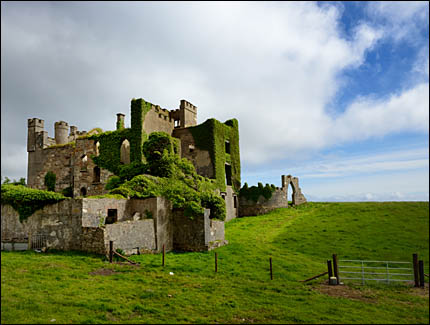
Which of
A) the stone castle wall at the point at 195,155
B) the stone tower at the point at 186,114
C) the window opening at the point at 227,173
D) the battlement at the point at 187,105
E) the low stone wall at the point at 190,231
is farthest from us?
the window opening at the point at 227,173

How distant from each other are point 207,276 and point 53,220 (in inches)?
333

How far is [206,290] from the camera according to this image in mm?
12117

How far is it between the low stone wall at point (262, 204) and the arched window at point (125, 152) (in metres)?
15.6

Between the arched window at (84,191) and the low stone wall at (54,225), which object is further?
the arched window at (84,191)

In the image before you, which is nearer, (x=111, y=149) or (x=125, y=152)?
(x=111, y=149)

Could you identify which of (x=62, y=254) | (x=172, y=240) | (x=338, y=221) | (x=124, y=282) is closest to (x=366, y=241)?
(x=338, y=221)

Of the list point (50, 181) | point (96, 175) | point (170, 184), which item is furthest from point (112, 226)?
point (50, 181)

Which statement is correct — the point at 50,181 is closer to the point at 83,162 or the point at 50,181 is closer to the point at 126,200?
the point at 83,162

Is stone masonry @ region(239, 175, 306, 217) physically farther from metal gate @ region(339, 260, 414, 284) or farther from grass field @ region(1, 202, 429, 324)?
metal gate @ region(339, 260, 414, 284)

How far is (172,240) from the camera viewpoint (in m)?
20.9

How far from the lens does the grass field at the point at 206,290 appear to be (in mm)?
8859

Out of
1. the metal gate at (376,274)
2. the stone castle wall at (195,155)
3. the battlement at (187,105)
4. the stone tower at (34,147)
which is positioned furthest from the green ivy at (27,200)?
the battlement at (187,105)

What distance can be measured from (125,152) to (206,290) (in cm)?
2454

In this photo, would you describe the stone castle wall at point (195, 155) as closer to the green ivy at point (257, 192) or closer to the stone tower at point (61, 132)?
the green ivy at point (257, 192)
